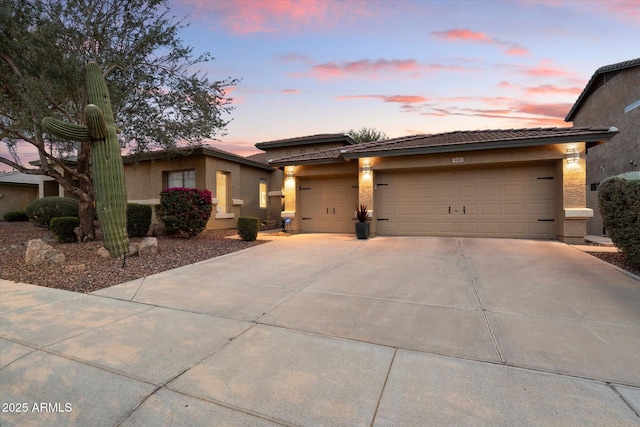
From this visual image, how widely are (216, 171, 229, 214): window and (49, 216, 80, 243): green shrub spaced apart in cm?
536

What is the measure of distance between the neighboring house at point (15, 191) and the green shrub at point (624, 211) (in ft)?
90.8

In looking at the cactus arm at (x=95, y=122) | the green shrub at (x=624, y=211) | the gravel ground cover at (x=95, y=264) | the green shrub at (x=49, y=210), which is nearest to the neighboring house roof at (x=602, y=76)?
the green shrub at (x=624, y=211)

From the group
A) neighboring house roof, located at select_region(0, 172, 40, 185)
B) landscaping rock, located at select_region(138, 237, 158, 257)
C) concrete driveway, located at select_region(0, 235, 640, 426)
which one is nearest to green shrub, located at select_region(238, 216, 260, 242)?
landscaping rock, located at select_region(138, 237, 158, 257)

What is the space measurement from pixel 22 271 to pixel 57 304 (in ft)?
9.79

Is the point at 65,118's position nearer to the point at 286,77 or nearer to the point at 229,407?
the point at 286,77

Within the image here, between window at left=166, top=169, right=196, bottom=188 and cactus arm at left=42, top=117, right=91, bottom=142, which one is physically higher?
cactus arm at left=42, top=117, right=91, bottom=142

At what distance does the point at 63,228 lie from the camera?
8.78 m

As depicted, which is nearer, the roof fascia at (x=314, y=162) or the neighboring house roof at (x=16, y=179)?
the roof fascia at (x=314, y=162)

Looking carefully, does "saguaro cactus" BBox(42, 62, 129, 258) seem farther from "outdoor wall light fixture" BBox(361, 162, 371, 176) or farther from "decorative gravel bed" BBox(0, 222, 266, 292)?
"outdoor wall light fixture" BBox(361, 162, 371, 176)

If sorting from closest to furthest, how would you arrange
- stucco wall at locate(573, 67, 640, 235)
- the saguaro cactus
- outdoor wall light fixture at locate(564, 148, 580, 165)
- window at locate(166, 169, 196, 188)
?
the saguaro cactus, outdoor wall light fixture at locate(564, 148, 580, 165), stucco wall at locate(573, 67, 640, 235), window at locate(166, 169, 196, 188)

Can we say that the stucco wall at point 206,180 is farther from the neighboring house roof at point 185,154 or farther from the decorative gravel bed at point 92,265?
the decorative gravel bed at point 92,265

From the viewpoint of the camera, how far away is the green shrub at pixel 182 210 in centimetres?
963

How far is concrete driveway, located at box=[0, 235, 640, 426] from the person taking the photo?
1.99 metres

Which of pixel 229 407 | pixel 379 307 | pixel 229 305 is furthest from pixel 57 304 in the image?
pixel 379 307
